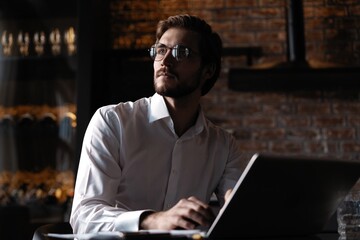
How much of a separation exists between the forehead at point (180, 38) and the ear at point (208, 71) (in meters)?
0.14

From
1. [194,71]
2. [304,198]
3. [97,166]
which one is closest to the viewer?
[304,198]

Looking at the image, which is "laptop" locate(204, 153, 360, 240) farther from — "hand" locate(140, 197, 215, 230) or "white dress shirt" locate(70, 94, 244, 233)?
"white dress shirt" locate(70, 94, 244, 233)

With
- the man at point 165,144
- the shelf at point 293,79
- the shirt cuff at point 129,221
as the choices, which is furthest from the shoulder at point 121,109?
the shelf at point 293,79

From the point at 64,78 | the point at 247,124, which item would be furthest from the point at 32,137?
the point at 247,124

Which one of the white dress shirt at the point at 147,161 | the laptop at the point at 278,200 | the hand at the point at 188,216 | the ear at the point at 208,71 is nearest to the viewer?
the laptop at the point at 278,200

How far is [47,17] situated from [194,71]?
2080 millimetres

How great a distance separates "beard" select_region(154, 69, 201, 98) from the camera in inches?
62.4

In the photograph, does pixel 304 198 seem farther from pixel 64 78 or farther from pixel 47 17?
pixel 47 17

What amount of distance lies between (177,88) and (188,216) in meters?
0.67

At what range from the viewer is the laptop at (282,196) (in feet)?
2.83

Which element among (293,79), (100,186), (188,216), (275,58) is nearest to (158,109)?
(100,186)

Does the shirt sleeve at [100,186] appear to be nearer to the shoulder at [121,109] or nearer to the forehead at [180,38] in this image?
the shoulder at [121,109]

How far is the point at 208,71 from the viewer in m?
1.82

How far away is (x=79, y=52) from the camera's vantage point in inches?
122
